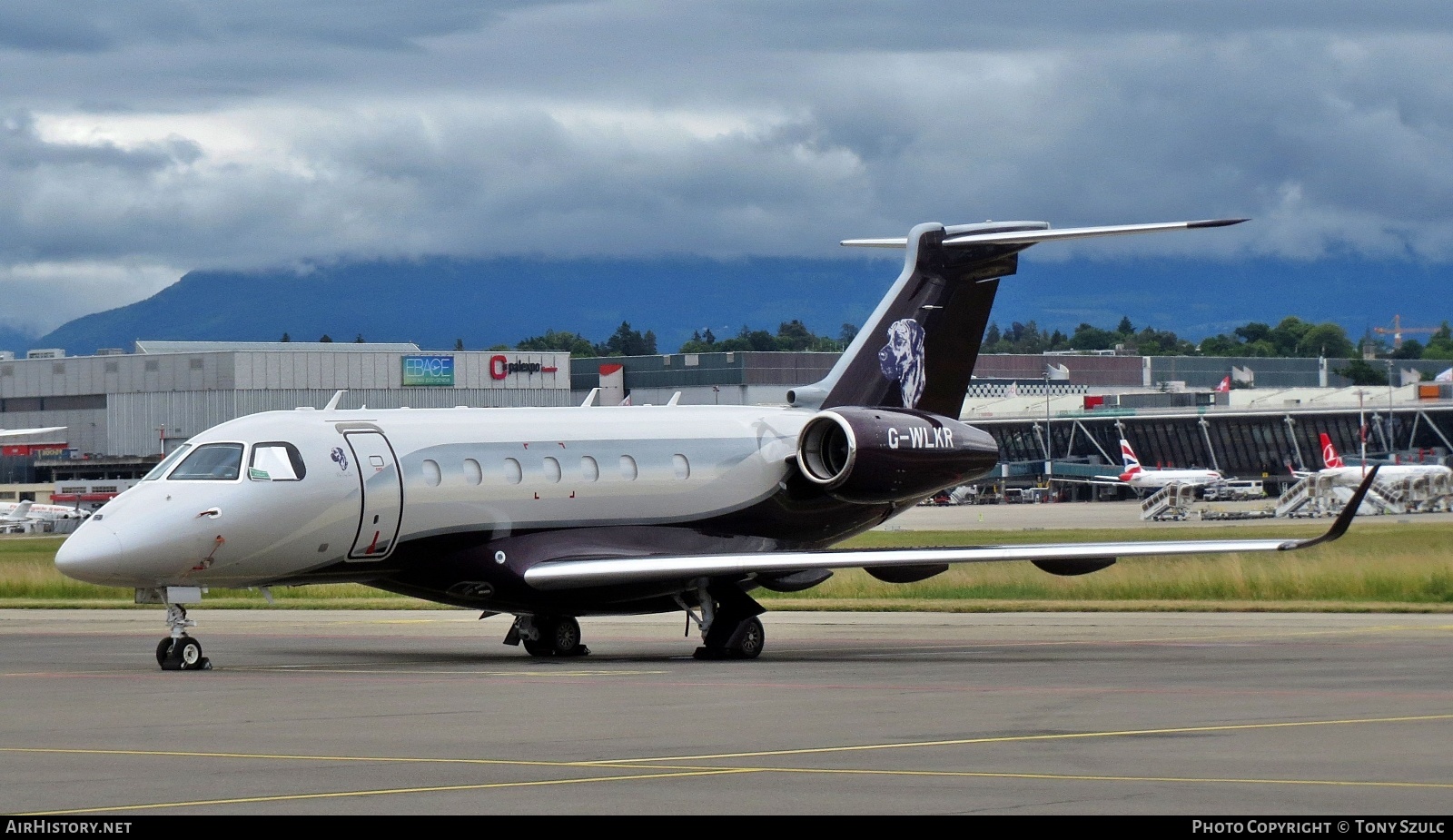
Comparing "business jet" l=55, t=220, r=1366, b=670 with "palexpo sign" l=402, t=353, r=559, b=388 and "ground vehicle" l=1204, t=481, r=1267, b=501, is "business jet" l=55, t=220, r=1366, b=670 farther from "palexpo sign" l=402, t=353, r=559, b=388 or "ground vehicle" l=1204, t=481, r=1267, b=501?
"ground vehicle" l=1204, t=481, r=1267, b=501

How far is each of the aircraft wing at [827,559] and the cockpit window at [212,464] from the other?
4.41 meters

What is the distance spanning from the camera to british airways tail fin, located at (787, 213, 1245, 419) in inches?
1300

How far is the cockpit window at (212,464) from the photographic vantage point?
83.6ft

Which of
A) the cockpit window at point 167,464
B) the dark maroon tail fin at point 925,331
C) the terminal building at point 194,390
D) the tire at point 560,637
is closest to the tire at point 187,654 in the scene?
the cockpit window at point 167,464

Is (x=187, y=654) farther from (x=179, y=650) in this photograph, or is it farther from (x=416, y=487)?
(x=416, y=487)

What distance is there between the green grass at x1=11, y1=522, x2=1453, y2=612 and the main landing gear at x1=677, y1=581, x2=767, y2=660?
12.0 metres

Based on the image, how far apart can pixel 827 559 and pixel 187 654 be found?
28.8ft

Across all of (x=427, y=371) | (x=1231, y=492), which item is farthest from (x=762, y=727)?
(x=1231, y=492)

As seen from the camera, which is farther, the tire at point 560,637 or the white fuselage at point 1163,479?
the white fuselage at point 1163,479

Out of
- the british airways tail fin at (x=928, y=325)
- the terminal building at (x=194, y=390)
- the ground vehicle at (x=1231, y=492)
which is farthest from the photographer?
the ground vehicle at (x=1231, y=492)

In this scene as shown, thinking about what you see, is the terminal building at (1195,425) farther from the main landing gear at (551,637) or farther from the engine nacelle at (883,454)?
the main landing gear at (551,637)

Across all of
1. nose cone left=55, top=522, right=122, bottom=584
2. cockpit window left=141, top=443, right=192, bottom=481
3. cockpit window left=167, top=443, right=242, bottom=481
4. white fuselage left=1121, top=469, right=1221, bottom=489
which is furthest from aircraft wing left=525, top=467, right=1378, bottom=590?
white fuselage left=1121, top=469, right=1221, bottom=489

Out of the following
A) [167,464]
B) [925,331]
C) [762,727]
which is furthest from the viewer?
[925,331]

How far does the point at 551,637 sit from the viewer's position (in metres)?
29.2
